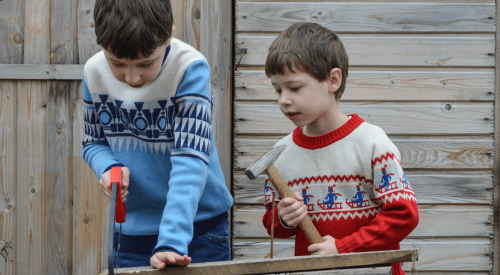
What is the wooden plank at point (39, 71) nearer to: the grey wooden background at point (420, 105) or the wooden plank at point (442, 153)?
the grey wooden background at point (420, 105)

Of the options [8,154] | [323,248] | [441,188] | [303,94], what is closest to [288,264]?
[323,248]

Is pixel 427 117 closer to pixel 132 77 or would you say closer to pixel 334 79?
pixel 334 79

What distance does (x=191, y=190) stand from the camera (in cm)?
128

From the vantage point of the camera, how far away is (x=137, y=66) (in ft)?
4.32

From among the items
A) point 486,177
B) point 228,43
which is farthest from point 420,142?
point 228,43

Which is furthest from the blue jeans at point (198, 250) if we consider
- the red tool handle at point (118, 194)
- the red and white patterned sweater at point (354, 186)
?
the red tool handle at point (118, 194)

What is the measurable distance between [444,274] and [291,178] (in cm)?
177

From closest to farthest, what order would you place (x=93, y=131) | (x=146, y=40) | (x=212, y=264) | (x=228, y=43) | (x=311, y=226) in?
1. (x=212, y=264)
2. (x=146, y=40)
3. (x=311, y=226)
4. (x=93, y=131)
5. (x=228, y=43)

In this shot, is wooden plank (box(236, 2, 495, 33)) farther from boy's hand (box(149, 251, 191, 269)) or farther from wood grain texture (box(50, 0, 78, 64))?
boy's hand (box(149, 251, 191, 269))

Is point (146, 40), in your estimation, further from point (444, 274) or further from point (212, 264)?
point (444, 274)

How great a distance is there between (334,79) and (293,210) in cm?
48

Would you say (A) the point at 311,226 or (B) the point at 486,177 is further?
(B) the point at 486,177

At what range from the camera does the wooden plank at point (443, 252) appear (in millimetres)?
2779

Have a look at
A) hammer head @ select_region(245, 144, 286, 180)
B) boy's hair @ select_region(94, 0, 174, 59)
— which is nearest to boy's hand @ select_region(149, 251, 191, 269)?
hammer head @ select_region(245, 144, 286, 180)
